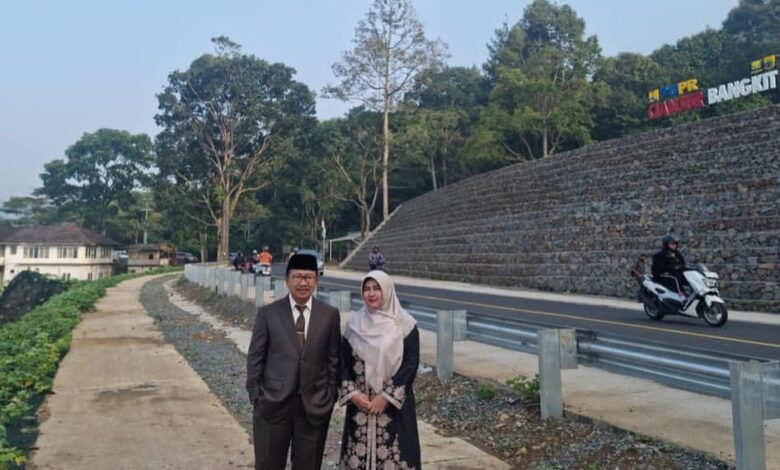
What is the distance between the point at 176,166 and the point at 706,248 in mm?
39274

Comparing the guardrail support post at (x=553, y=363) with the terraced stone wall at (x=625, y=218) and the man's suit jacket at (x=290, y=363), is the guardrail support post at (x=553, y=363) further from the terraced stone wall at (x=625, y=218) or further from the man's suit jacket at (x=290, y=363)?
the terraced stone wall at (x=625, y=218)

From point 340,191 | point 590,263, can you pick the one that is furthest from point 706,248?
point 340,191

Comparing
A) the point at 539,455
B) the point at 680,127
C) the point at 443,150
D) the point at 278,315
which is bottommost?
the point at 539,455

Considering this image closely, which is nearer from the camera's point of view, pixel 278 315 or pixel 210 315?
pixel 278 315

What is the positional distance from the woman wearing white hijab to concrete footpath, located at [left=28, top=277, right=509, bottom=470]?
1712 millimetres

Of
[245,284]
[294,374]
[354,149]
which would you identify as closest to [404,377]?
[294,374]

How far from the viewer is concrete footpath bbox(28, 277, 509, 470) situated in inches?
211

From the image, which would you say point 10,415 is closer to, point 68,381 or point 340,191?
point 68,381

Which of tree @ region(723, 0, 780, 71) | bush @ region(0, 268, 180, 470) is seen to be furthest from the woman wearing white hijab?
tree @ region(723, 0, 780, 71)

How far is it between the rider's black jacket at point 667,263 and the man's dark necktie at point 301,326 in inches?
424

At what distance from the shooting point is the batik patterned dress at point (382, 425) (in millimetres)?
3555

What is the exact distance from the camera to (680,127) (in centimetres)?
2986

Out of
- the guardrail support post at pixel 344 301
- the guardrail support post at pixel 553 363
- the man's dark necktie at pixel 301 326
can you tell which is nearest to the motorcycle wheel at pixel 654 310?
the guardrail support post at pixel 344 301

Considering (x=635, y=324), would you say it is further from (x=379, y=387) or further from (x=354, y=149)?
(x=354, y=149)
